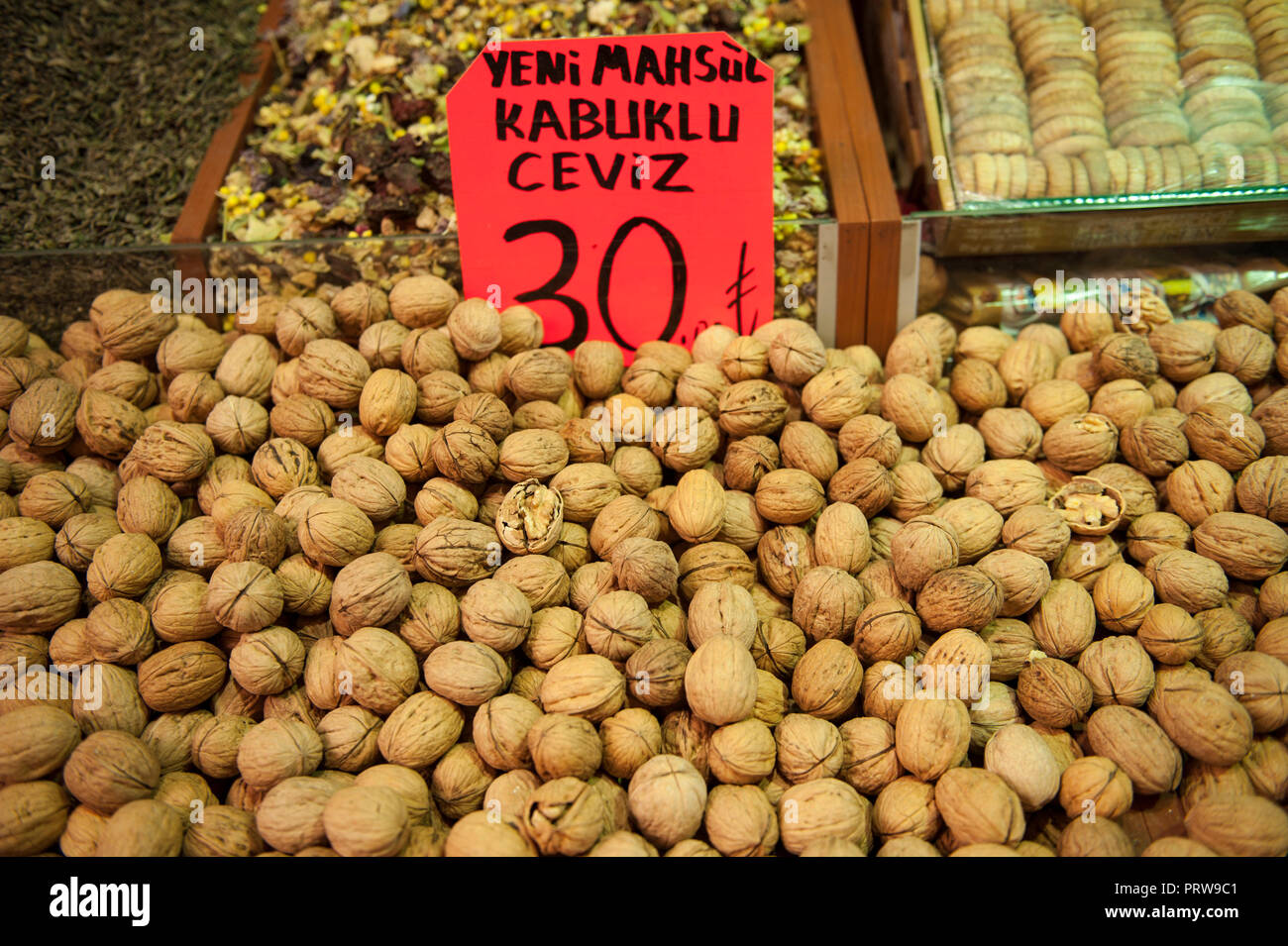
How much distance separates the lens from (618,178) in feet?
8.29

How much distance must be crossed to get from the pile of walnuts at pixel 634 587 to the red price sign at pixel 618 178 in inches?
6.6

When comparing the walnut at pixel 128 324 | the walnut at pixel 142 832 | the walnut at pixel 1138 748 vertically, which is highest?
the walnut at pixel 128 324

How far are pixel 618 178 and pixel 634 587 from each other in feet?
4.19

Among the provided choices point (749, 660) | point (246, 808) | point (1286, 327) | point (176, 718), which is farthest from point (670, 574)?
point (1286, 327)

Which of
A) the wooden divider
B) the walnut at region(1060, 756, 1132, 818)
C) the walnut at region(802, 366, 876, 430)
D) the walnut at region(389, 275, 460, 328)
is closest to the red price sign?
the walnut at region(389, 275, 460, 328)

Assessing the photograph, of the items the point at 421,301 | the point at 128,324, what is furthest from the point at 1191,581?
the point at 128,324

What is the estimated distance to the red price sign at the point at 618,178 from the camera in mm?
2453

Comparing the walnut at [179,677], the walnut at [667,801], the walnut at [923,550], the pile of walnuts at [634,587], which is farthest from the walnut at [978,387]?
the walnut at [179,677]

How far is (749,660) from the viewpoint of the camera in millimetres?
1843

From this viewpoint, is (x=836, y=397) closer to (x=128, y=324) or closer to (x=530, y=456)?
(x=530, y=456)

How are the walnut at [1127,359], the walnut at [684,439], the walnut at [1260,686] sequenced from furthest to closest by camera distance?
the walnut at [1127,359], the walnut at [684,439], the walnut at [1260,686]

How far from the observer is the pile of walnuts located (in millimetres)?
1730

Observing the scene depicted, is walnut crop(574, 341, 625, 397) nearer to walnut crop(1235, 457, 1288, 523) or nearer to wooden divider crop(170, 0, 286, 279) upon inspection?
wooden divider crop(170, 0, 286, 279)

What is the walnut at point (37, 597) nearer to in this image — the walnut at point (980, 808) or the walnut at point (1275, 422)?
the walnut at point (980, 808)
